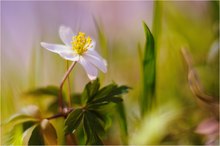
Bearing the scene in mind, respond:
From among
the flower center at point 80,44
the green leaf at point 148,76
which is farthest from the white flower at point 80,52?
the green leaf at point 148,76

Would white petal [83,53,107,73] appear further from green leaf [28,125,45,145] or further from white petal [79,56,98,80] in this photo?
green leaf [28,125,45,145]

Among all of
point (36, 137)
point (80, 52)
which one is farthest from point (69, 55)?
point (36, 137)

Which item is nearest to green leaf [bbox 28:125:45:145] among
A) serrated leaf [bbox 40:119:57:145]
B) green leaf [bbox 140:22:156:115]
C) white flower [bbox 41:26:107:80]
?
serrated leaf [bbox 40:119:57:145]

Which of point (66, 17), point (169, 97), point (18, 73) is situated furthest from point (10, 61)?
point (169, 97)

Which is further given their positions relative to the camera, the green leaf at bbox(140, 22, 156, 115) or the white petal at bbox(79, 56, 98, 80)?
the green leaf at bbox(140, 22, 156, 115)

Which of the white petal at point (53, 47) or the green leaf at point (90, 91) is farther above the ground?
the white petal at point (53, 47)

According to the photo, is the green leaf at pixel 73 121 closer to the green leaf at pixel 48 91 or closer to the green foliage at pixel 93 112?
the green foliage at pixel 93 112
